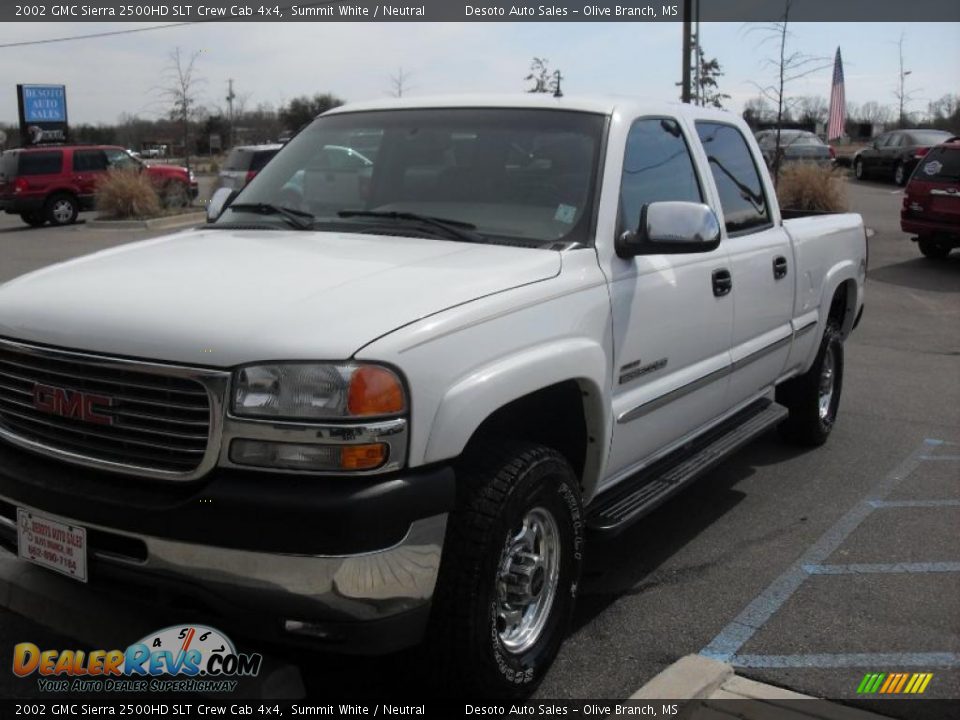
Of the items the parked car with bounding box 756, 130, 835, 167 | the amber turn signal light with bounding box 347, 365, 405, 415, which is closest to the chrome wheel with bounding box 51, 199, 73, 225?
the parked car with bounding box 756, 130, 835, 167

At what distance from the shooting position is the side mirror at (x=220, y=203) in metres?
4.58

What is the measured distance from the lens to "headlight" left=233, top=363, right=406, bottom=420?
260 cm

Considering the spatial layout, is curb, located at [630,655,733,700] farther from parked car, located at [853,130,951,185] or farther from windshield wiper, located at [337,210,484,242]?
parked car, located at [853,130,951,185]

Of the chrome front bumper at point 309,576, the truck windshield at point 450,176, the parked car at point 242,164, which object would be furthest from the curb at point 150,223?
the chrome front bumper at point 309,576

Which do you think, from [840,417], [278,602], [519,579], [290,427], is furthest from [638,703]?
[840,417]

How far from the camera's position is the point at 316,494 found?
2.57 m

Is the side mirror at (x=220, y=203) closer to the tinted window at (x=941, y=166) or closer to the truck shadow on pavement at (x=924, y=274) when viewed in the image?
the truck shadow on pavement at (x=924, y=274)

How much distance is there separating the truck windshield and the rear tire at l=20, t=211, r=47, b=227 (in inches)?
843

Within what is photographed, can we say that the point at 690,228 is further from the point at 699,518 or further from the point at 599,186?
the point at 699,518

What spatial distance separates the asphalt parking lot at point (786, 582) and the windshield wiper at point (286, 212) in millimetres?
1659

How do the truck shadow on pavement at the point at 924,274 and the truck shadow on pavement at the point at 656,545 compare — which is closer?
the truck shadow on pavement at the point at 656,545

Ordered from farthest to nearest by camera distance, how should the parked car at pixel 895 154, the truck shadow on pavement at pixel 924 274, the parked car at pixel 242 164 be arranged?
1. the parked car at pixel 895 154
2. the parked car at pixel 242 164
3. the truck shadow on pavement at pixel 924 274

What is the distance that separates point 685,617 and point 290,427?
2.07 meters

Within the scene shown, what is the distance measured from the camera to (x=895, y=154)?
29.6 metres
